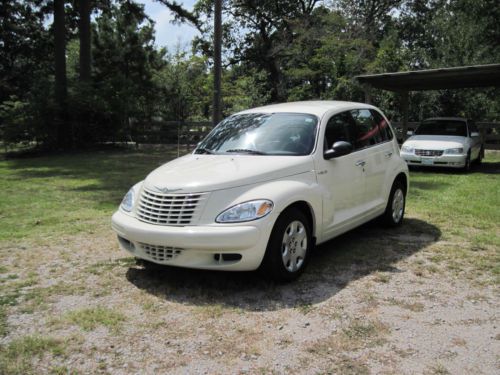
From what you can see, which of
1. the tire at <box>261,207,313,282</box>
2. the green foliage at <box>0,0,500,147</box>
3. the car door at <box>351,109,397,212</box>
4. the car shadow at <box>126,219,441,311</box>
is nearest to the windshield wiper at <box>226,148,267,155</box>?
the tire at <box>261,207,313,282</box>

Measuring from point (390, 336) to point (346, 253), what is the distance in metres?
2.19

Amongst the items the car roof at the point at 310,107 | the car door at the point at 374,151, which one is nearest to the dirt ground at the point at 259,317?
the car door at the point at 374,151

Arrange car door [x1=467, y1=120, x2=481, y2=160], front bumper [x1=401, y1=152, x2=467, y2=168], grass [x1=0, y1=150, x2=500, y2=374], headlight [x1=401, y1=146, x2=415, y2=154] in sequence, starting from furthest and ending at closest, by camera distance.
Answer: car door [x1=467, y1=120, x2=481, y2=160], headlight [x1=401, y1=146, x2=415, y2=154], front bumper [x1=401, y1=152, x2=467, y2=168], grass [x1=0, y1=150, x2=500, y2=374]

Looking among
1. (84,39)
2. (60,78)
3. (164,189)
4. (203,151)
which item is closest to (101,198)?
(203,151)

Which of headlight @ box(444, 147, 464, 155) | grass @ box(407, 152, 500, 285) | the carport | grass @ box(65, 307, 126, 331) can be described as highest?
the carport

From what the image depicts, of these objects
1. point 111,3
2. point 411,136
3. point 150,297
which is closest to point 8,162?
point 111,3

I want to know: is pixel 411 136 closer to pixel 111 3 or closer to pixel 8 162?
pixel 8 162

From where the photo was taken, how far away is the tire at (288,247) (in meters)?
4.58

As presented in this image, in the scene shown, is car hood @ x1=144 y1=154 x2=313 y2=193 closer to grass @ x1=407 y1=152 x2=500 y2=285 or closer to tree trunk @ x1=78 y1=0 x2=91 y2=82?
grass @ x1=407 y1=152 x2=500 y2=285

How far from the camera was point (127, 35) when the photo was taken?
26266mm

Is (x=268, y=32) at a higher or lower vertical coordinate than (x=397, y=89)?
higher

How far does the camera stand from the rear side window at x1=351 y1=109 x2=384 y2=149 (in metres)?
6.25

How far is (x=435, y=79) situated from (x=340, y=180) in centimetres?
1192

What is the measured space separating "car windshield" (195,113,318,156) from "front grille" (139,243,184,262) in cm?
145
